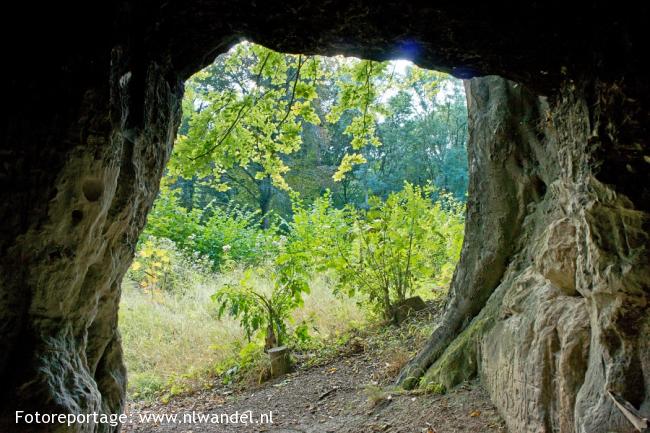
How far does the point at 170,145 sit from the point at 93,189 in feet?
3.05

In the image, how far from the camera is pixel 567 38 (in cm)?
203

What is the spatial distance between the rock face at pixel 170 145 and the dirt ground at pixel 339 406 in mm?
587

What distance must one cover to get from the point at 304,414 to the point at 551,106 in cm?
355

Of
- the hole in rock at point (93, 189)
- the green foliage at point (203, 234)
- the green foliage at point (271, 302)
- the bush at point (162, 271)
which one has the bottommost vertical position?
the green foliage at point (271, 302)

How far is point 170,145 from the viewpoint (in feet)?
9.49

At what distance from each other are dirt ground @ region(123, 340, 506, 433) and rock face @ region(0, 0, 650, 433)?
0.59 m

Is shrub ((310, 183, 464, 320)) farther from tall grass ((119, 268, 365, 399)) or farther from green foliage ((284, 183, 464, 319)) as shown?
tall grass ((119, 268, 365, 399))

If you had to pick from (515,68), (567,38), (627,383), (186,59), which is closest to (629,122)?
(567,38)

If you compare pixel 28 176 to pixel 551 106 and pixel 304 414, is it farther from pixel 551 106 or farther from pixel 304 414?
pixel 304 414

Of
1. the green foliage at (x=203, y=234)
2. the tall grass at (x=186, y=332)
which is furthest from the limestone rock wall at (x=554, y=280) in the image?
the green foliage at (x=203, y=234)

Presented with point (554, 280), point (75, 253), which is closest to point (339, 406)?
point (554, 280)

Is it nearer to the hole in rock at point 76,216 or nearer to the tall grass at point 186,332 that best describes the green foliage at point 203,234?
the tall grass at point 186,332

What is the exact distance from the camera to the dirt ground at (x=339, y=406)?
3402mm

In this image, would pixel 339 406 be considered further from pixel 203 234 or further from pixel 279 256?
pixel 203 234
